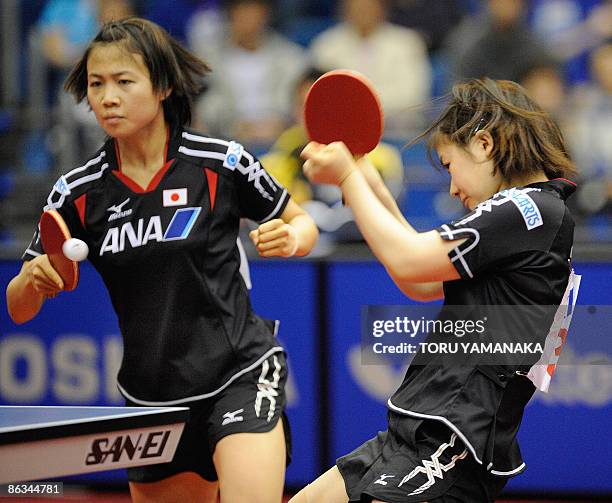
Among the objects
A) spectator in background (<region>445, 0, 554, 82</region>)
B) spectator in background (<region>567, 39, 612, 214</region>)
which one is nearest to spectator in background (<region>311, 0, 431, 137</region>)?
spectator in background (<region>445, 0, 554, 82</region>)

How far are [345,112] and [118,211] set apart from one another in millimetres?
850

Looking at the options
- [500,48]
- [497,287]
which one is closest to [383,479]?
[497,287]

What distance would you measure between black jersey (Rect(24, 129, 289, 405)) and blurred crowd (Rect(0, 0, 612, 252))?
8.59 ft

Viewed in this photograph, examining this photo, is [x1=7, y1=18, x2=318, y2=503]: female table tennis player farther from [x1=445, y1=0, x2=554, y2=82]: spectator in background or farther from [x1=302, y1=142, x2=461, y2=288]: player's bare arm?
[x1=445, y1=0, x2=554, y2=82]: spectator in background

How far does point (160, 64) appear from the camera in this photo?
10.9 feet

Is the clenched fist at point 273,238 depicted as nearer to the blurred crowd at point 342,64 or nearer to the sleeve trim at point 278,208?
the sleeve trim at point 278,208

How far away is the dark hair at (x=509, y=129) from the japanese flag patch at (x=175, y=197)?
2.69 ft

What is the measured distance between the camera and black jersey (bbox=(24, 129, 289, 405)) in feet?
10.8

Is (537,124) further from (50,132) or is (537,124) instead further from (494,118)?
(50,132)

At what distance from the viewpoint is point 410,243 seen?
2.68m

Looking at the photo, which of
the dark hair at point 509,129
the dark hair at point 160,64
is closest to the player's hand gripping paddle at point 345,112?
the dark hair at point 509,129

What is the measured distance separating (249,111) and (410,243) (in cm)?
511

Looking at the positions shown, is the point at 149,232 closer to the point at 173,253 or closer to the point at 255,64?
the point at 173,253

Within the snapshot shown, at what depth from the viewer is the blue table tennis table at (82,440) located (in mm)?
2471
